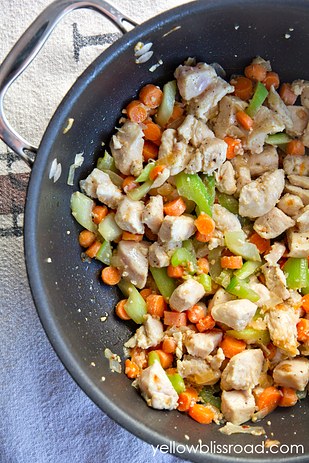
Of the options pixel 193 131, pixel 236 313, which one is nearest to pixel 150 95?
pixel 193 131

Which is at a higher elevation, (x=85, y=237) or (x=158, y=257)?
(x=85, y=237)

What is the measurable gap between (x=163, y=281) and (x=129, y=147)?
0.52m

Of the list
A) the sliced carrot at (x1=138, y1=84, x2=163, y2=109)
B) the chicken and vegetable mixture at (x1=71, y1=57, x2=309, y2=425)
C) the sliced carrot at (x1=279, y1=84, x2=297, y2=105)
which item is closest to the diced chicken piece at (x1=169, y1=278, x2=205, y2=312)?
the chicken and vegetable mixture at (x1=71, y1=57, x2=309, y2=425)

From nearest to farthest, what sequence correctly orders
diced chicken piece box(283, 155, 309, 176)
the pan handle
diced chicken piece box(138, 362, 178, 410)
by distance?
the pan handle → diced chicken piece box(138, 362, 178, 410) → diced chicken piece box(283, 155, 309, 176)

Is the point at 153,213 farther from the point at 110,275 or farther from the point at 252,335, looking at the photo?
the point at 252,335

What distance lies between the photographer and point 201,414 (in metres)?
2.31

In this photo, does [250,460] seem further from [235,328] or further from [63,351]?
[63,351]

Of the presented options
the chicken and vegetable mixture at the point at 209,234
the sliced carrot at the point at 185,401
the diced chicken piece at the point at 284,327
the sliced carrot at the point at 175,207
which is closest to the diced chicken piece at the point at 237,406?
the chicken and vegetable mixture at the point at 209,234

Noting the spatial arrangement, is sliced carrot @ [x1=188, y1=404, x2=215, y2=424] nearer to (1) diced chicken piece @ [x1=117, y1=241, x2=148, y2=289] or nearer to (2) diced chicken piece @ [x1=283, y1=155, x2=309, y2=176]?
(1) diced chicken piece @ [x1=117, y1=241, x2=148, y2=289]

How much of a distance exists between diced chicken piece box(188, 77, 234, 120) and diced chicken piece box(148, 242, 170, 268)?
1.67 feet

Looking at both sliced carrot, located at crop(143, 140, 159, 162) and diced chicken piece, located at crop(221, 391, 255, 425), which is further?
sliced carrot, located at crop(143, 140, 159, 162)

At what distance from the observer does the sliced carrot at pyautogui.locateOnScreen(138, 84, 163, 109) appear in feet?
7.73

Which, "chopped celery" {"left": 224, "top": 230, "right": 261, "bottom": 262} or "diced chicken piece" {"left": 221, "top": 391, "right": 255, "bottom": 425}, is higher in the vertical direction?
"chopped celery" {"left": 224, "top": 230, "right": 261, "bottom": 262}

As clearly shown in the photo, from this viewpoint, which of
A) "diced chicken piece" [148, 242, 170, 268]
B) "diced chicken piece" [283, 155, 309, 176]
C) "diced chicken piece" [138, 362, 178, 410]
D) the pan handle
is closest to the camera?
the pan handle
